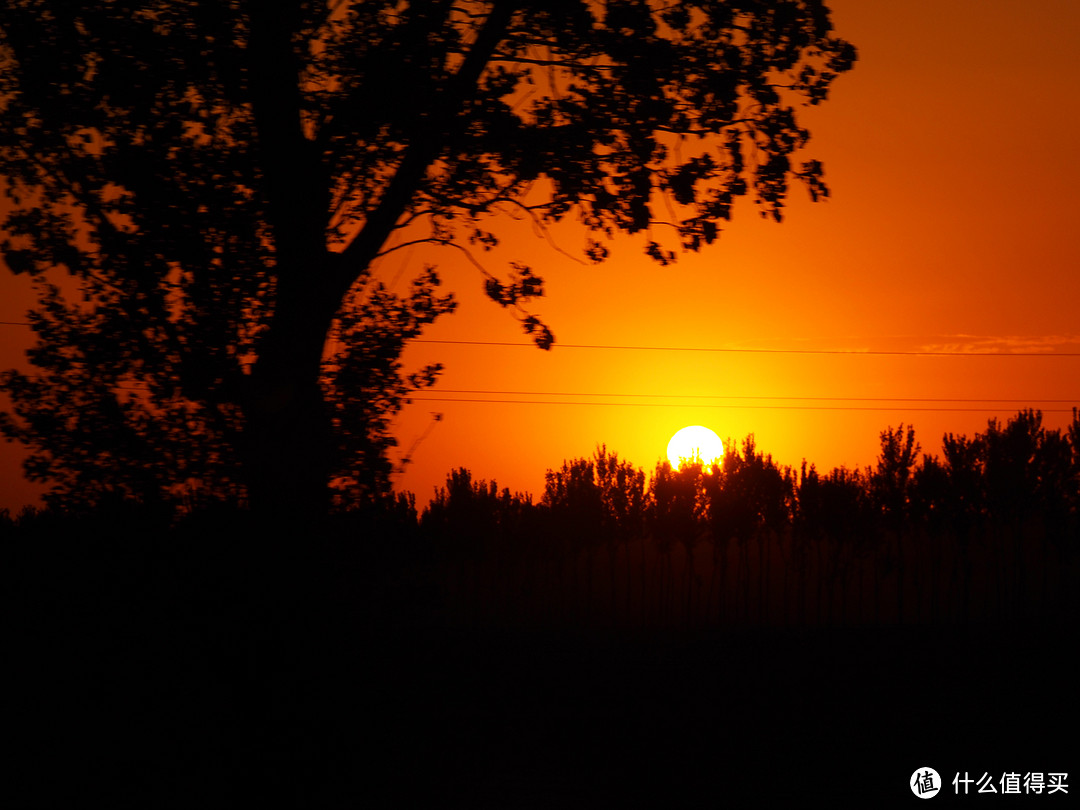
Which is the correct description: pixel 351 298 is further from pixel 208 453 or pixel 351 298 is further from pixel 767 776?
pixel 767 776

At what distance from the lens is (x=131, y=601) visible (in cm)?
775

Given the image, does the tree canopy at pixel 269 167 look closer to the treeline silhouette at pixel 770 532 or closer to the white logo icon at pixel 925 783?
the white logo icon at pixel 925 783

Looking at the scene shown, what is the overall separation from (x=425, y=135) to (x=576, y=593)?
37.5 meters

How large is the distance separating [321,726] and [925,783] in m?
5.45

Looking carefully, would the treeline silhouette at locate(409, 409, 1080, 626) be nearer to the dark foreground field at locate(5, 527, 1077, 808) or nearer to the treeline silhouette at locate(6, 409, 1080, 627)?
the treeline silhouette at locate(6, 409, 1080, 627)

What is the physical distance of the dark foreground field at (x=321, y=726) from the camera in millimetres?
7473

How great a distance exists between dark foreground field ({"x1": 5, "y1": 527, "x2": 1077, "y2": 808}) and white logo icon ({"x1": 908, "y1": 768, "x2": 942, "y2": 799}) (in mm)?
117

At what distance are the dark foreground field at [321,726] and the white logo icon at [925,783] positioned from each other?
117mm

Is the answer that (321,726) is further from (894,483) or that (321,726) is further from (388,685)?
(894,483)

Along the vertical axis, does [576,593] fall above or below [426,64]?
below

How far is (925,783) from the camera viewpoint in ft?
28.5

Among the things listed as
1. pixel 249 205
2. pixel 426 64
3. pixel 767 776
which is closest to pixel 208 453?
pixel 249 205

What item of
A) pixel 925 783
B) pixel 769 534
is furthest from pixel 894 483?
pixel 925 783

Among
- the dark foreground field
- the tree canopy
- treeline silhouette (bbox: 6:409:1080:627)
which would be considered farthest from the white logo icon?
treeline silhouette (bbox: 6:409:1080:627)
